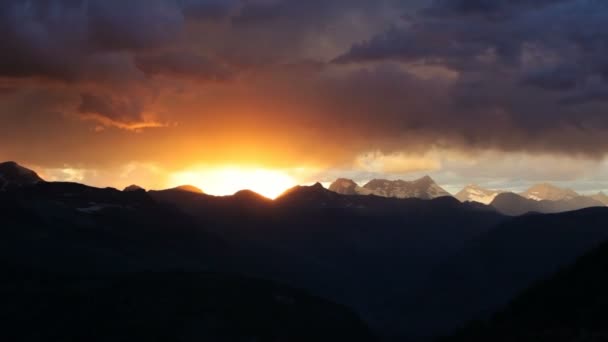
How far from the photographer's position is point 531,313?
194 metres

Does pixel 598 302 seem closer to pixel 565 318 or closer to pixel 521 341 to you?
pixel 565 318

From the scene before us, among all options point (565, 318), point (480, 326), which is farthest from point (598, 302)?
point (480, 326)

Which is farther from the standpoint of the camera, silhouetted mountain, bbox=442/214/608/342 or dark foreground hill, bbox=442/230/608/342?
silhouetted mountain, bbox=442/214/608/342

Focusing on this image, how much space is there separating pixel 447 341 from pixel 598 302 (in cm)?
3629

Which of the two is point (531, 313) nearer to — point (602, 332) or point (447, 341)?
point (447, 341)

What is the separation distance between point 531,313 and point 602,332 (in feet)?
210

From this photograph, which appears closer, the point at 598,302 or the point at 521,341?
the point at 521,341

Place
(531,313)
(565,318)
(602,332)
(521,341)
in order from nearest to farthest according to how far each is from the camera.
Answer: (602,332)
(521,341)
(565,318)
(531,313)

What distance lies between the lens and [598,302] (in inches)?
6919

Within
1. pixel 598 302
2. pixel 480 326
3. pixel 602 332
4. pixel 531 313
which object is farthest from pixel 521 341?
pixel 531 313

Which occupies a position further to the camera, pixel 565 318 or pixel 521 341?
pixel 565 318

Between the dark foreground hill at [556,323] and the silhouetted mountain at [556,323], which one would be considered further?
the silhouetted mountain at [556,323]

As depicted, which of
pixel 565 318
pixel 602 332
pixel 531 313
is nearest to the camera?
pixel 602 332

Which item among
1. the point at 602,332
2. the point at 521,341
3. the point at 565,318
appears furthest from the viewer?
the point at 565,318
